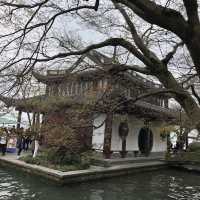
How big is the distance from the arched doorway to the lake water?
263 inches

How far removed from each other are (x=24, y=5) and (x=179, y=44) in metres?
3.97

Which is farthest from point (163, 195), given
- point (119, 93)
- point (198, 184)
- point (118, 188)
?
point (119, 93)

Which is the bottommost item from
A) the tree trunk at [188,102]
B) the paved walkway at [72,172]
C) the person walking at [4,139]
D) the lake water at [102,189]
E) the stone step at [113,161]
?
the lake water at [102,189]

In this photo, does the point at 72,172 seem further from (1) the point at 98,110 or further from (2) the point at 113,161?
(1) the point at 98,110

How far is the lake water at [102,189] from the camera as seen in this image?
36.2 ft

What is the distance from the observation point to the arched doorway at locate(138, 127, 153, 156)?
77.0 ft

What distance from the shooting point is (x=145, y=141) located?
2384 cm

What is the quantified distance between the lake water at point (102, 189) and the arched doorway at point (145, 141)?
668 cm

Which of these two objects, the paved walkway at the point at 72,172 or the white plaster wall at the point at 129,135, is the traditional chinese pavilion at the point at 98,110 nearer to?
the white plaster wall at the point at 129,135

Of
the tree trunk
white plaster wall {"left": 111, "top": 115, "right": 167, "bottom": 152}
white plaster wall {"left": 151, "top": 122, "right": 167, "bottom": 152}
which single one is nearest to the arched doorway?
white plaster wall {"left": 111, "top": 115, "right": 167, "bottom": 152}

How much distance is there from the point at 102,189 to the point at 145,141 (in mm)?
11590

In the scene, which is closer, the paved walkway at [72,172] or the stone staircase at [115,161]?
the paved walkway at [72,172]

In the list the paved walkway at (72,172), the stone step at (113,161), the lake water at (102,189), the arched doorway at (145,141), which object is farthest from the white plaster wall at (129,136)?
the lake water at (102,189)

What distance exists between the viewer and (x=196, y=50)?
167 inches
